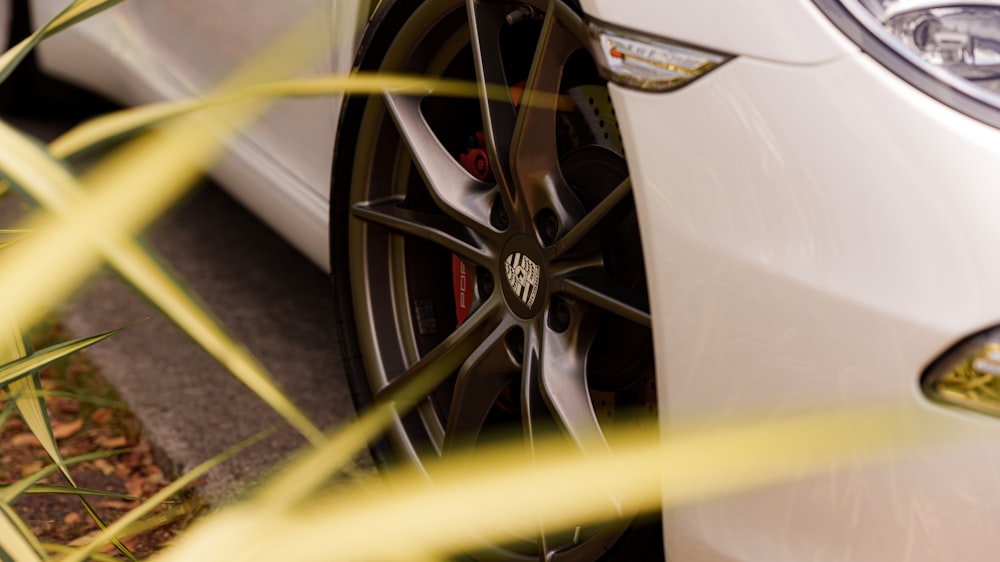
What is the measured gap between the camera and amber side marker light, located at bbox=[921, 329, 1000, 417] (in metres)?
1.03

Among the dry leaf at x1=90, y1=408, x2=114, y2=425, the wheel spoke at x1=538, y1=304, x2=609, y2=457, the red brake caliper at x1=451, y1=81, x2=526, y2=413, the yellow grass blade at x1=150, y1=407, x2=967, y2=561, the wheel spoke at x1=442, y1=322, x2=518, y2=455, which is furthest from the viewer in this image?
the dry leaf at x1=90, y1=408, x2=114, y2=425

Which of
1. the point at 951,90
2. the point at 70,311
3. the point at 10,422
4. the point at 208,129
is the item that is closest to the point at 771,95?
the point at 951,90

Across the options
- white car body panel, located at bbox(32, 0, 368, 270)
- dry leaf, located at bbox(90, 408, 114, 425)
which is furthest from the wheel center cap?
dry leaf, located at bbox(90, 408, 114, 425)

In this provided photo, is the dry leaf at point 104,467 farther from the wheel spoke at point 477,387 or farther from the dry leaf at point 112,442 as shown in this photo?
the wheel spoke at point 477,387

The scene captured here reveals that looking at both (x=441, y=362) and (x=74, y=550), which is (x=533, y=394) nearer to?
(x=441, y=362)

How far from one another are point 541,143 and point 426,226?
387mm

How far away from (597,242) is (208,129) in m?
0.68

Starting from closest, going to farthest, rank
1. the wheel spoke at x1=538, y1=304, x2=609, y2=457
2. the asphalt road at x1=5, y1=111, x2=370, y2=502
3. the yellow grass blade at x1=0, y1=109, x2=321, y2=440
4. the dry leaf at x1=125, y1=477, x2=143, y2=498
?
the yellow grass blade at x1=0, y1=109, x2=321, y2=440 < the wheel spoke at x1=538, y1=304, x2=609, y2=457 < the dry leaf at x1=125, y1=477, x2=143, y2=498 < the asphalt road at x1=5, y1=111, x2=370, y2=502

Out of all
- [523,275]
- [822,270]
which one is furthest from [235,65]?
[822,270]

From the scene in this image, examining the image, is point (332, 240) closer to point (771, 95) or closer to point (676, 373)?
point (676, 373)

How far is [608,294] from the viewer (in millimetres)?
1484

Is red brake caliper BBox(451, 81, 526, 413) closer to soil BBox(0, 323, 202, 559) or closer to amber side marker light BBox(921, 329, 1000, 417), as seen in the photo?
soil BBox(0, 323, 202, 559)

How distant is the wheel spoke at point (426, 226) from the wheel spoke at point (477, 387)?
0.13 metres

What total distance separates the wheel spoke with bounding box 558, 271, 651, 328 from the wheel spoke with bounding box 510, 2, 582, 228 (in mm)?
79
